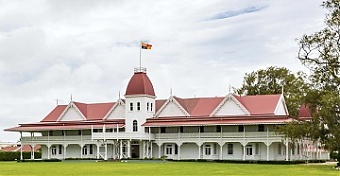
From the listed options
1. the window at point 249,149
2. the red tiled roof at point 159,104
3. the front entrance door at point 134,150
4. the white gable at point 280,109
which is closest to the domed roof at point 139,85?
the red tiled roof at point 159,104

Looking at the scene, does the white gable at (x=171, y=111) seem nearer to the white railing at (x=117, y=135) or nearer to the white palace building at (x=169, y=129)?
the white palace building at (x=169, y=129)

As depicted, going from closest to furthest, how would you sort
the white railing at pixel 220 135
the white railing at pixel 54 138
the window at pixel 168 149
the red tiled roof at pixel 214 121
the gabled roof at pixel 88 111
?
the red tiled roof at pixel 214 121 < the white railing at pixel 220 135 < the window at pixel 168 149 < the white railing at pixel 54 138 < the gabled roof at pixel 88 111

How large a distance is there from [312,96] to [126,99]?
93.4 feet

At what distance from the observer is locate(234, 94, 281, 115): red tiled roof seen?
64500 mm

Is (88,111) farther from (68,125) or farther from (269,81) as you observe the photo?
(269,81)

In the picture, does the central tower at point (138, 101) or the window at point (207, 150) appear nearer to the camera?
the window at point (207, 150)

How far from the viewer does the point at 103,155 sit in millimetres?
72125

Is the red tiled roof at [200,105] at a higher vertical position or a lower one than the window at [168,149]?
higher

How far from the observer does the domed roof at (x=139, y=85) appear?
230 feet

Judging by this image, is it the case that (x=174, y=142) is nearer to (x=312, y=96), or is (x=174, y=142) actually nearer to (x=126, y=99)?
(x=126, y=99)

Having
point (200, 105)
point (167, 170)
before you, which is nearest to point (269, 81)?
point (200, 105)

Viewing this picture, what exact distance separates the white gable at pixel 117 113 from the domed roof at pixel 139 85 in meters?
3.78

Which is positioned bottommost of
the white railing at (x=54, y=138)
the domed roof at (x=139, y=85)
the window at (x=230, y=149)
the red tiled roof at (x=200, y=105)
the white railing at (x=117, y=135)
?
the window at (x=230, y=149)

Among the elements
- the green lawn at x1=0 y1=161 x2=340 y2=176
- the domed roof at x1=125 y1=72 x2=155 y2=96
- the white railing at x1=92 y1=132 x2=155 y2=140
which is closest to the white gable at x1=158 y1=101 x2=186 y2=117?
the domed roof at x1=125 y1=72 x2=155 y2=96
